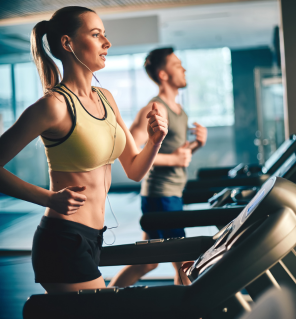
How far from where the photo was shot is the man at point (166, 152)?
80.9 inches

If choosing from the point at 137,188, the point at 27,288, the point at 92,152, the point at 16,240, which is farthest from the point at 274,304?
the point at 137,188

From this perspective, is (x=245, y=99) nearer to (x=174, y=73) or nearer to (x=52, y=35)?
(x=174, y=73)

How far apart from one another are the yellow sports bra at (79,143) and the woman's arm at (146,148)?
154 mm

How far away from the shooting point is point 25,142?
1021mm

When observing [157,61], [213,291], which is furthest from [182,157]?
[213,291]

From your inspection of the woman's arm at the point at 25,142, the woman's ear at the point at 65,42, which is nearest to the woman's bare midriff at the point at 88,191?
the woman's arm at the point at 25,142

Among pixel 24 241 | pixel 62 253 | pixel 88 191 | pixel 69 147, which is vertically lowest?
pixel 24 241

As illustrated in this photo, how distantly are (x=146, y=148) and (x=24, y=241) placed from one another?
3.27 m

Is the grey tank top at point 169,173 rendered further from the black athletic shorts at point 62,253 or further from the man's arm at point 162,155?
the black athletic shorts at point 62,253

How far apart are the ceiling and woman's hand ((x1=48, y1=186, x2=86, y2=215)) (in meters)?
1.05

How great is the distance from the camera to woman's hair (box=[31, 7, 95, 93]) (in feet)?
3.73

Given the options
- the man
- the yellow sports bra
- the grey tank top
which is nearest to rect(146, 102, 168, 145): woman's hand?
the yellow sports bra

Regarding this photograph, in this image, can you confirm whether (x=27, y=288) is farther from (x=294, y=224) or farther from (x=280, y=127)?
(x=280, y=127)

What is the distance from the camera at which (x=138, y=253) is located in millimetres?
1274
